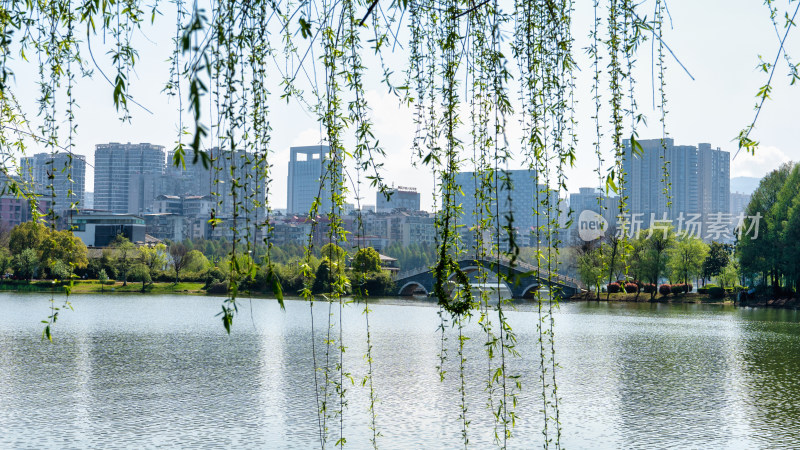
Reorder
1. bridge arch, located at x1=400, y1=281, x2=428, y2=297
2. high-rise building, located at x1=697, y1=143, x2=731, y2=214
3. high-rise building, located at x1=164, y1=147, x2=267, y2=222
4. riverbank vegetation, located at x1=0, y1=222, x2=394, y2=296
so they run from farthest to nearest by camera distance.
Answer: high-rise building, located at x1=697, y1=143, x2=731, y2=214
bridge arch, located at x1=400, y1=281, x2=428, y2=297
riverbank vegetation, located at x1=0, y1=222, x2=394, y2=296
high-rise building, located at x1=164, y1=147, x2=267, y2=222

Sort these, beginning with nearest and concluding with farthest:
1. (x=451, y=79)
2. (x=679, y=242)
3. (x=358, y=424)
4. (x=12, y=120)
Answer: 1. (x=451, y=79)
2. (x=12, y=120)
3. (x=358, y=424)
4. (x=679, y=242)

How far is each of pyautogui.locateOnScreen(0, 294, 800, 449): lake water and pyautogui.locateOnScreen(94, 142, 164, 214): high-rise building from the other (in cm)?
12752

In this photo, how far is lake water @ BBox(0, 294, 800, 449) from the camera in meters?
11.5

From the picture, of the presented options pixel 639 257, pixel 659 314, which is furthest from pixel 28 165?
pixel 639 257

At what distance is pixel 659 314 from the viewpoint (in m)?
37.2

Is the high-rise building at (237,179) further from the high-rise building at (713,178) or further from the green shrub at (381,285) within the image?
the high-rise building at (713,178)

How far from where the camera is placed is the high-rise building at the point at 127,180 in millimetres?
148875

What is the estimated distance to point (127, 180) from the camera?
493 feet

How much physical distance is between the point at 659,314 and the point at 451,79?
1407 inches

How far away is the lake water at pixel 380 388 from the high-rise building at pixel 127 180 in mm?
127522

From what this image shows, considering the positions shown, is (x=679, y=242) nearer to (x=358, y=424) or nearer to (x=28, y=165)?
(x=358, y=424)

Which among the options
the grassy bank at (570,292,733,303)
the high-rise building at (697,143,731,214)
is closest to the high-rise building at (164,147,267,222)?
the grassy bank at (570,292,733,303)

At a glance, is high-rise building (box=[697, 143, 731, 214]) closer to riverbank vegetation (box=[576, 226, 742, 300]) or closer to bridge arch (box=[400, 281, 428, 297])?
riverbank vegetation (box=[576, 226, 742, 300])

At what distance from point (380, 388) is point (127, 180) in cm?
14514
